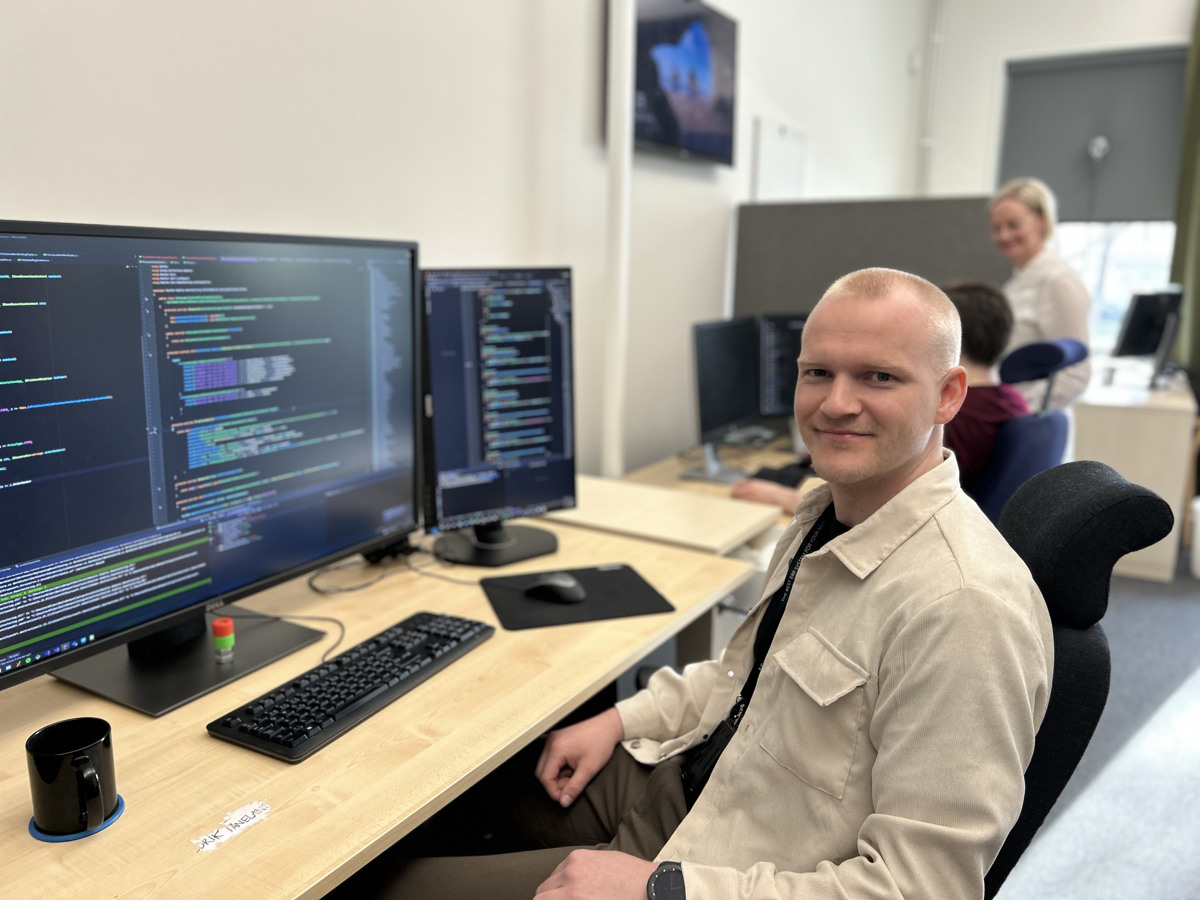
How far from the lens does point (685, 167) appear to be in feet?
10.5

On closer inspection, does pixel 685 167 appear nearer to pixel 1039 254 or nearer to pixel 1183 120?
pixel 1039 254

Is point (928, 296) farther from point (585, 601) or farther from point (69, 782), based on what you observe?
point (69, 782)

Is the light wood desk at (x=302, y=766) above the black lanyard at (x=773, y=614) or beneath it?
beneath

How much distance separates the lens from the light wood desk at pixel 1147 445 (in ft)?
12.6

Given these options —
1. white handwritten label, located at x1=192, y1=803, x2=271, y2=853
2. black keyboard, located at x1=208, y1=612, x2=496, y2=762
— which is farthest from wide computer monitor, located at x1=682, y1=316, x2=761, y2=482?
white handwritten label, located at x1=192, y1=803, x2=271, y2=853

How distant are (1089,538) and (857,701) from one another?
1.02ft

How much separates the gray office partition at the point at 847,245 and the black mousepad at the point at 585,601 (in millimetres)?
2149

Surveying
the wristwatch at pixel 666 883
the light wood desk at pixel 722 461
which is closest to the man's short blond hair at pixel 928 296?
the wristwatch at pixel 666 883

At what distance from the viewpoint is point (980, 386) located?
2076 millimetres

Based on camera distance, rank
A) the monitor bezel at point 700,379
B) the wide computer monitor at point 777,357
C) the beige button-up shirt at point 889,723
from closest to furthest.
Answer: the beige button-up shirt at point 889,723, the monitor bezel at point 700,379, the wide computer monitor at point 777,357

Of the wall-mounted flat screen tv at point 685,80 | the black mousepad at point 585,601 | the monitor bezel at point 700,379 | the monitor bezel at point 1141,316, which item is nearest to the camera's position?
the black mousepad at point 585,601

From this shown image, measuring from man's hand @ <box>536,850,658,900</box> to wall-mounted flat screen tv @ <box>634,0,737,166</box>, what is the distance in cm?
225

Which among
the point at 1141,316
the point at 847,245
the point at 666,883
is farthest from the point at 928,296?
the point at 1141,316

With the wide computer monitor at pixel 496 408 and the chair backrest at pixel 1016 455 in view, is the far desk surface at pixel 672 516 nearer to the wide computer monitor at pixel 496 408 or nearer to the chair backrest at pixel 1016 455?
the wide computer monitor at pixel 496 408
